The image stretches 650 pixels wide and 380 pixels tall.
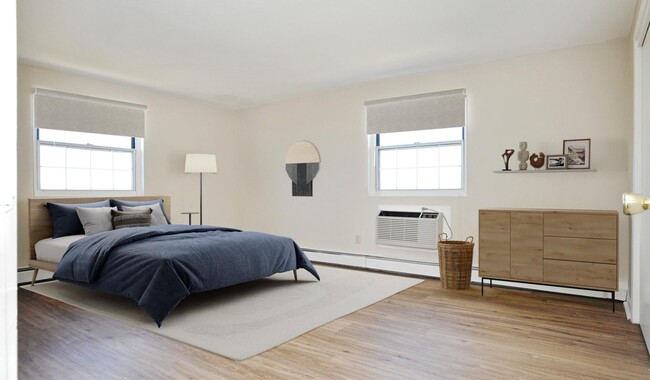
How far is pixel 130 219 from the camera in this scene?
490 centimetres

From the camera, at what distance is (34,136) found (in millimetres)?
4887

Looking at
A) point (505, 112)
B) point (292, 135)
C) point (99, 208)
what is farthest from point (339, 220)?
point (99, 208)

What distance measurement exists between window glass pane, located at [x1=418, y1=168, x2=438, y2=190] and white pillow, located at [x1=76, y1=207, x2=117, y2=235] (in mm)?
3558

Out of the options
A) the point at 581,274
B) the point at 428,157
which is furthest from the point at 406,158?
the point at 581,274

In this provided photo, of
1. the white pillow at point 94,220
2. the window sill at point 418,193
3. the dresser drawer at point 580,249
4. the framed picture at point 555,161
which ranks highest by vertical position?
the framed picture at point 555,161

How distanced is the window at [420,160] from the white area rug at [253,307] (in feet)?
3.98

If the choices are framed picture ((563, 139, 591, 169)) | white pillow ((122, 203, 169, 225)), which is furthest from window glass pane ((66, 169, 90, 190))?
framed picture ((563, 139, 591, 169))

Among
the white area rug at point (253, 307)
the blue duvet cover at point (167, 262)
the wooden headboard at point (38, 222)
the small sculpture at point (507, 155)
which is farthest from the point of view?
the wooden headboard at point (38, 222)

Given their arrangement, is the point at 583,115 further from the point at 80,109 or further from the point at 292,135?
the point at 80,109

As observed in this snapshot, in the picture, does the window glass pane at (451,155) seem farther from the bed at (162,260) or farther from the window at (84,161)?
the window at (84,161)

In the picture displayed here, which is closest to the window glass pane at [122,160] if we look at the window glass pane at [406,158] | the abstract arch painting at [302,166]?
the abstract arch painting at [302,166]

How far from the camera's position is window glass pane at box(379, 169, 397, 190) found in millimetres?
5589

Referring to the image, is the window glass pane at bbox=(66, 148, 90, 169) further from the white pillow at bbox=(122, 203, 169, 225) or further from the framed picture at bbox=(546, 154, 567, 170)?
the framed picture at bbox=(546, 154, 567, 170)

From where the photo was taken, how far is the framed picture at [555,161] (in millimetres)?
4238
